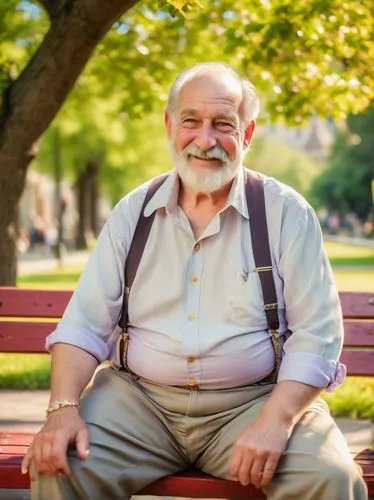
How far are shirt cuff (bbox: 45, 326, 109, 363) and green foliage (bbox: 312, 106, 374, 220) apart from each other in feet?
175

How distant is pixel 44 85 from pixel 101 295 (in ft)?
12.1

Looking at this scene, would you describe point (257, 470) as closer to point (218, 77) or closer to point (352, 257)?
point (218, 77)

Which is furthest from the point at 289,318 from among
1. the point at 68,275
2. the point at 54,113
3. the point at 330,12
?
the point at 68,275

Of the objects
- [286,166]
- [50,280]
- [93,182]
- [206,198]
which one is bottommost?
[286,166]

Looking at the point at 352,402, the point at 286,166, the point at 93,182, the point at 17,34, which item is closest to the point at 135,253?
the point at 352,402

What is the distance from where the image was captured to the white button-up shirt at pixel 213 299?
11.6ft

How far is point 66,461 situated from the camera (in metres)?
3.24

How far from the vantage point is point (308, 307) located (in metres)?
3.51

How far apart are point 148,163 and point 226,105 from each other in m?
39.2

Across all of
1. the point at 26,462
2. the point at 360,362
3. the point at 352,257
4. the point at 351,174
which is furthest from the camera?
the point at 351,174

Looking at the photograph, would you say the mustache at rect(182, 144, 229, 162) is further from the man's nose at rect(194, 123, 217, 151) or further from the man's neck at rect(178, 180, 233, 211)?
the man's neck at rect(178, 180, 233, 211)

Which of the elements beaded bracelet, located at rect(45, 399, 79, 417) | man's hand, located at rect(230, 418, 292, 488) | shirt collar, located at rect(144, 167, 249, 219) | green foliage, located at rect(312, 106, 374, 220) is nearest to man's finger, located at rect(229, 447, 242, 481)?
→ man's hand, located at rect(230, 418, 292, 488)

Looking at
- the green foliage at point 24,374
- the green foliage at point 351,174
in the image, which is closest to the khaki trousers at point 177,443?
the green foliage at point 24,374

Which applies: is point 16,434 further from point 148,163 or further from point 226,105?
point 148,163
